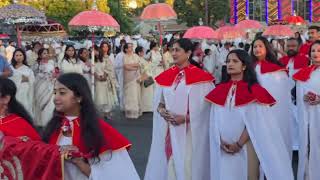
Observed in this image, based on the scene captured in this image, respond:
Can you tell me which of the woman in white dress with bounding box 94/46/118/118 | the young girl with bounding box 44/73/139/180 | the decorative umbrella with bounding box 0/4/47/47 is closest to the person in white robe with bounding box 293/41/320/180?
the young girl with bounding box 44/73/139/180

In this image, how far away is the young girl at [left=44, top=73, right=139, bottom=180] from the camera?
3.89 meters

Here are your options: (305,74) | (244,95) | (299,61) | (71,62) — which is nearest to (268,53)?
(305,74)

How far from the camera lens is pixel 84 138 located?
12.9ft

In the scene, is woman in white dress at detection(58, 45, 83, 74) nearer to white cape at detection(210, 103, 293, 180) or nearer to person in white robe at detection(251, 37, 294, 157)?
person in white robe at detection(251, 37, 294, 157)

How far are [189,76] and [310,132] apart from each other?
1732 millimetres

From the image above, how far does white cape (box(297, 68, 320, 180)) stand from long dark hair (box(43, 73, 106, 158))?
147 inches

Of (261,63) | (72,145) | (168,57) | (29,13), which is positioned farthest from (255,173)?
(168,57)

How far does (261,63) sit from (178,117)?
1.79 meters

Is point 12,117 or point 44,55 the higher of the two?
point 44,55

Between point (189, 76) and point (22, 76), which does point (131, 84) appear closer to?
point (22, 76)

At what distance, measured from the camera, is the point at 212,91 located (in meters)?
6.16

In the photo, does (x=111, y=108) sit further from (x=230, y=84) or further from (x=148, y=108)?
(x=230, y=84)

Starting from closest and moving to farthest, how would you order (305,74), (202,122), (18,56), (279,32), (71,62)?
(202,122), (305,74), (18,56), (71,62), (279,32)

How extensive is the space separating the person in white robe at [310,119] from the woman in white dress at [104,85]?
716 cm
